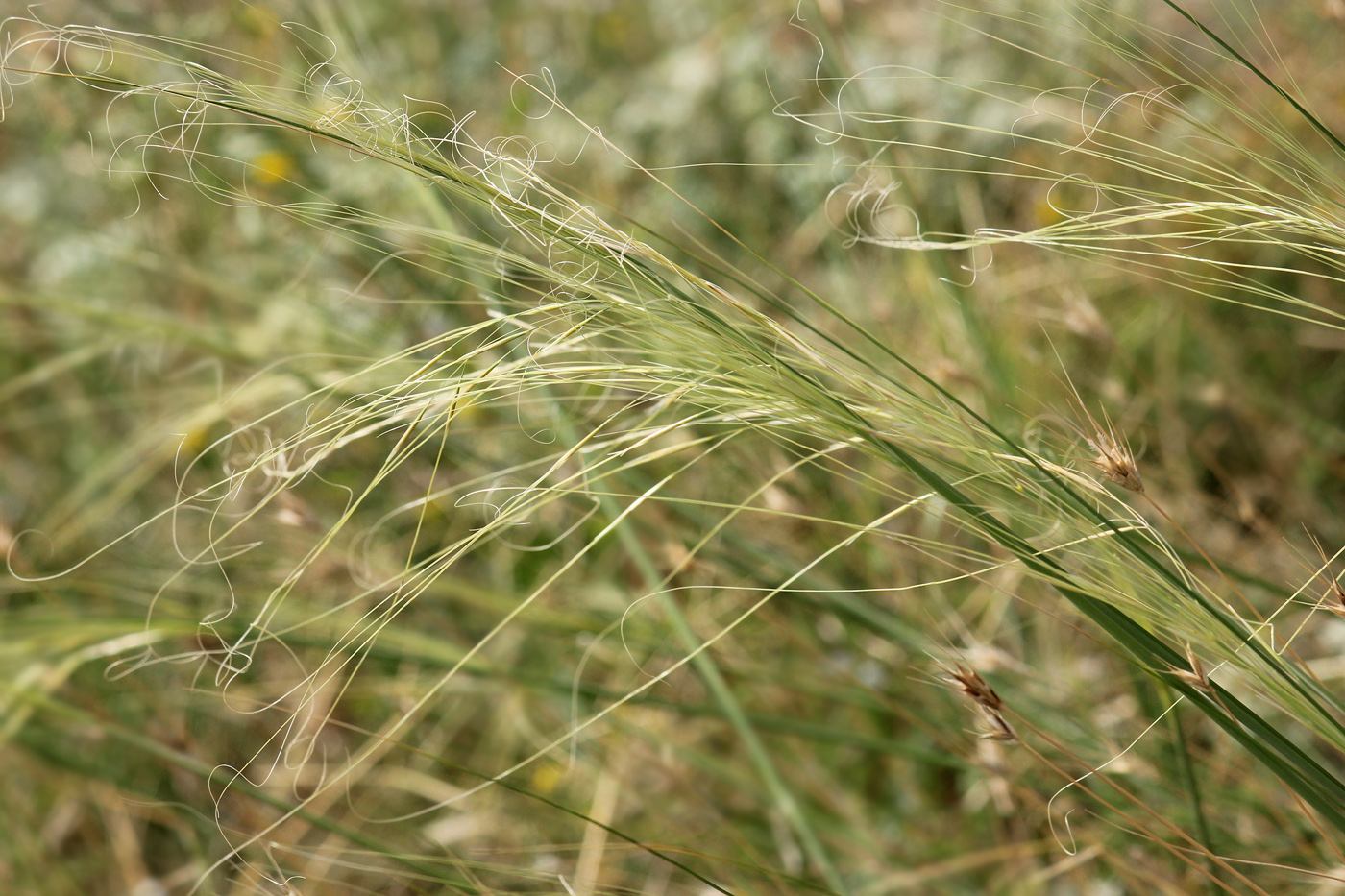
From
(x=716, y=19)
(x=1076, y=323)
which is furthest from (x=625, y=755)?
(x=716, y=19)

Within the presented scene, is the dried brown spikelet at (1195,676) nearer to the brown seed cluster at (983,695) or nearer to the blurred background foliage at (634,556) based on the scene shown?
the brown seed cluster at (983,695)

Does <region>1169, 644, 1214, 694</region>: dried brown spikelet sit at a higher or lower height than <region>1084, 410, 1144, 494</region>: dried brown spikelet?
lower

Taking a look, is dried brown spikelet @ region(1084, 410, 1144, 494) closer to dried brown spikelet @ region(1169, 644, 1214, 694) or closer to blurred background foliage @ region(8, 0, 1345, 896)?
dried brown spikelet @ region(1169, 644, 1214, 694)

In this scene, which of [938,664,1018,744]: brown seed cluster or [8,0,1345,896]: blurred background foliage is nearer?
[938,664,1018,744]: brown seed cluster

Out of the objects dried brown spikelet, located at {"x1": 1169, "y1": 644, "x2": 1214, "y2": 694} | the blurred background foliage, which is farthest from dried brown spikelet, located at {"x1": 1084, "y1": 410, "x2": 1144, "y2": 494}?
the blurred background foliage

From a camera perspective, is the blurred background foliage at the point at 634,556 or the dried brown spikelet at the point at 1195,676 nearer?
the dried brown spikelet at the point at 1195,676

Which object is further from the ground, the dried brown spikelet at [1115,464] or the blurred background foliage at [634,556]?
the dried brown spikelet at [1115,464]

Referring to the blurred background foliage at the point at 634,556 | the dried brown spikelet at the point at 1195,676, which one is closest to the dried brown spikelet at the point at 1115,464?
the dried brown spikelet at the point at 1195,676

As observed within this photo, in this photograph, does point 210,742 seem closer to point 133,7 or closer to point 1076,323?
point 133,7

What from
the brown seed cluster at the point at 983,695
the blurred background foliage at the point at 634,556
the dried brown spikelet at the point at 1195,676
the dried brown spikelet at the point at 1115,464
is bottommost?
the blurred background foliage at the point at 634,556
